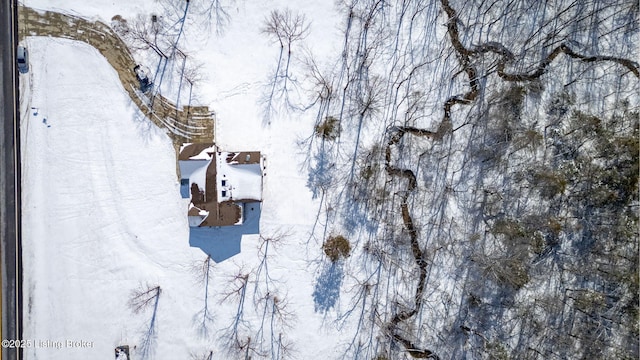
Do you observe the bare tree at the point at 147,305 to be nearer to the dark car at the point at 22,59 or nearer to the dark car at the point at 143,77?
the dark car at the point at 143,77

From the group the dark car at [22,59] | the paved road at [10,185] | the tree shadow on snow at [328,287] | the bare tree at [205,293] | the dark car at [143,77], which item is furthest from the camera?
the tree shadow on snow at [328,287]

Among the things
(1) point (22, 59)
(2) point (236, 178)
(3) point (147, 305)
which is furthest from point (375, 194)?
(1) point (22, 59)

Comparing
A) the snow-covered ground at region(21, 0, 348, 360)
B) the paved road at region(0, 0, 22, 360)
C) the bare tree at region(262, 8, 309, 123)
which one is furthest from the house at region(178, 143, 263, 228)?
the paved road at region(0, 0, 22, 360)

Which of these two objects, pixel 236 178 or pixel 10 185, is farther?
pixel 10 185

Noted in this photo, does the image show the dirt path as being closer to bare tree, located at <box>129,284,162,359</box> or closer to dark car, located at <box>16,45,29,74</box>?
dark car, located at <box>16,45,29,74</box>

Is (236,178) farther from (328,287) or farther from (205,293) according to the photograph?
(328,287)

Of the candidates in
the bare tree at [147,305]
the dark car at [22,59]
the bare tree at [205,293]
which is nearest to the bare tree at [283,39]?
the bare tree at [205,293]

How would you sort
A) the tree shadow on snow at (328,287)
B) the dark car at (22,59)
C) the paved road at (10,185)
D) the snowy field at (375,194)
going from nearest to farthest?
the dark car at (22,59)
the paved road at (10,185)
the snowy field at (375,194)
the tree shadow on snow at (328,287)
